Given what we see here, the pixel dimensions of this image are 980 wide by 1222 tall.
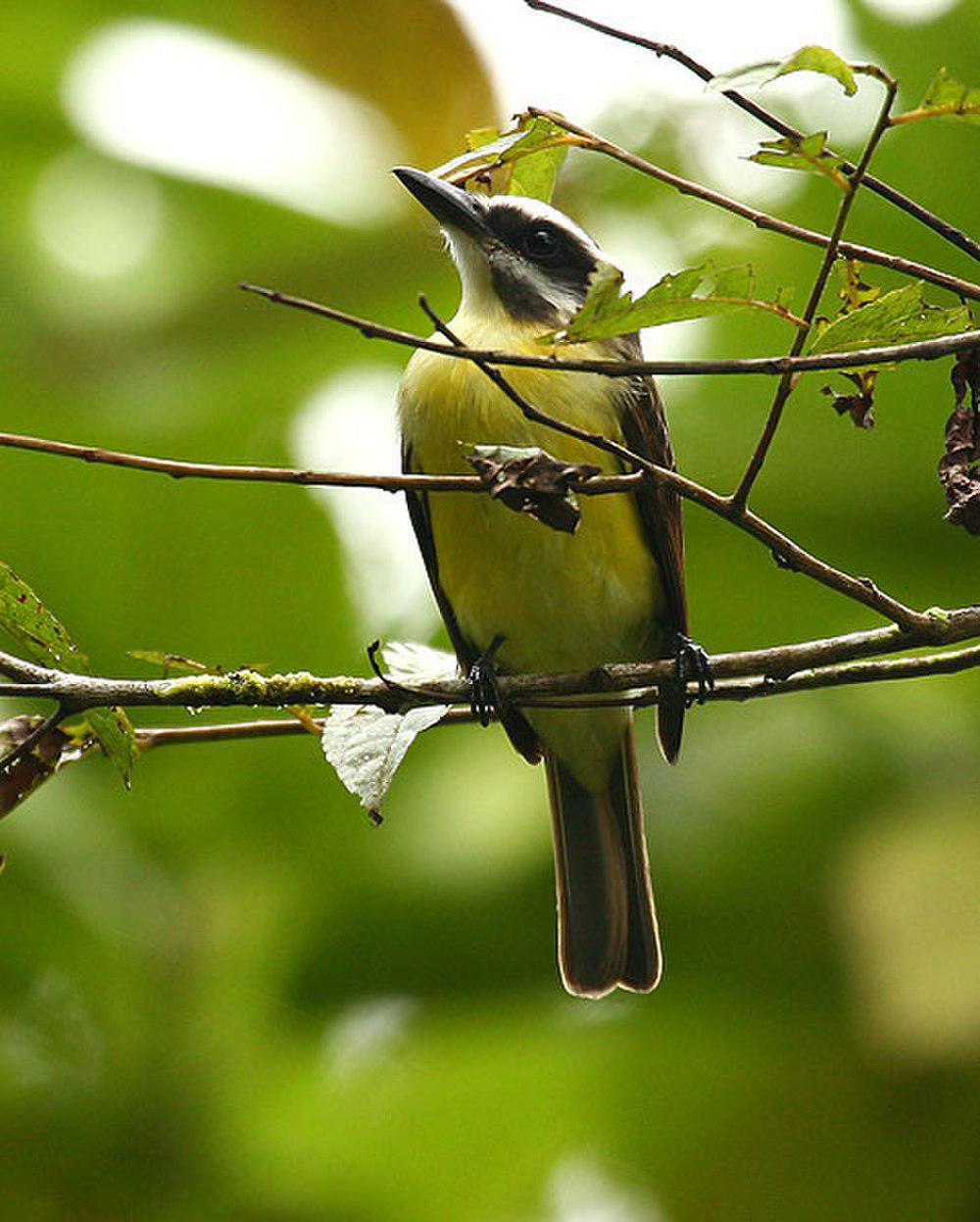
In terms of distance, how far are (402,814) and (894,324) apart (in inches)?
95.7

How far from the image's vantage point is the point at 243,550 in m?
4.12

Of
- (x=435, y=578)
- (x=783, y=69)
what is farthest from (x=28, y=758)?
(x=435, y=578)

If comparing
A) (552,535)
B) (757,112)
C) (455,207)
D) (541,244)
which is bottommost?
(757,112)

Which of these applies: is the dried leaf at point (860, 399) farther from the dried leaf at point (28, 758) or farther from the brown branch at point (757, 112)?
the dried leaf at point (28, 758)

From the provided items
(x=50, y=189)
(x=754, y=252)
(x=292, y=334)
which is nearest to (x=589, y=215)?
(x=754, y=252)

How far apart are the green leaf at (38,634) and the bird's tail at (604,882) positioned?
1273 millimetres

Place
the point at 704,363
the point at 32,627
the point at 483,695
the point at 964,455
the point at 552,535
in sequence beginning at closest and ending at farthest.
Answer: the point at 704,363, the point at 964,455, the point at 32,627, the point at 483,695, the point at 552,535

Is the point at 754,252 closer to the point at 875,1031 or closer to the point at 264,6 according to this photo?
the point at 264,6

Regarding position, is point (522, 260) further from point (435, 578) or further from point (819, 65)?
point (819, 65)

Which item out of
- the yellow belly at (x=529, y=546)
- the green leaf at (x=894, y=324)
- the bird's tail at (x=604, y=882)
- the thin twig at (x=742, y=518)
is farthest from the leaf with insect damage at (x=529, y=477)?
the bird's tail at (x=604, y=882)

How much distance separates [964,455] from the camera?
1.72 m

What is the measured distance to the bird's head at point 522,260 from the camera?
3.14m

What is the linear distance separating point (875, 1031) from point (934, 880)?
288 millimetres

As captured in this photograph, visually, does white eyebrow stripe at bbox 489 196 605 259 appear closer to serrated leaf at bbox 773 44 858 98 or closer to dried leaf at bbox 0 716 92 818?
dried leaf at bbox 0 716 92 818
